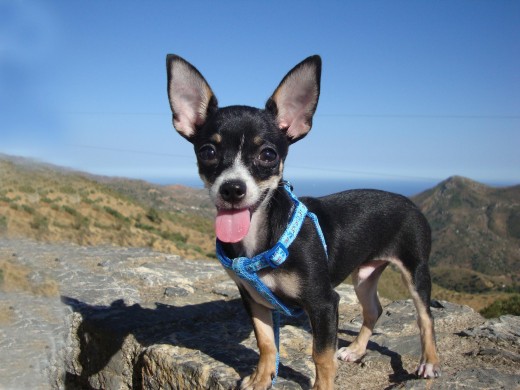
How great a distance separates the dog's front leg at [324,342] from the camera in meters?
3.39

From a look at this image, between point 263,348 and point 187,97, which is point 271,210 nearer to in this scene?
point 263,348

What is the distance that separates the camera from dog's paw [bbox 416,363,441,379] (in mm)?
3752

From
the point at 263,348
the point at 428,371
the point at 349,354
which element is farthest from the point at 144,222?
the point at 428,371

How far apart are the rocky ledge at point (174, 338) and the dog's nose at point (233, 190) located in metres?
1.34

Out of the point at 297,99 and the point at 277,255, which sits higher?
the point at 297,99

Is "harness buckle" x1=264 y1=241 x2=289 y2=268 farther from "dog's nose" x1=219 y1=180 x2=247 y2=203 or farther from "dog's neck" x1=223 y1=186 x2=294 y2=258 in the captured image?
"dog's nose" x1=219 y1=180 x2=247 y2=203

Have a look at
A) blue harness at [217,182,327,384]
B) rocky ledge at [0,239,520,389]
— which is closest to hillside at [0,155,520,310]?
blue harness at [217,182,327,384]

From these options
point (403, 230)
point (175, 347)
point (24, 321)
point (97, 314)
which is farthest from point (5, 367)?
point (403, 230)

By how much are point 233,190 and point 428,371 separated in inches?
89.9

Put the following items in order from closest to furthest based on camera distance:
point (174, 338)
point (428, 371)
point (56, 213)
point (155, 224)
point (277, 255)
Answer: point (277, 255)
point (428, 371)
point (174, 338)
point (56, 213)
point (155, 224)

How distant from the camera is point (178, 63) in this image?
3656mm

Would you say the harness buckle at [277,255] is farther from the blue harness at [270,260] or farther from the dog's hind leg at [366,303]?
the dog's hind leg at [366,303]

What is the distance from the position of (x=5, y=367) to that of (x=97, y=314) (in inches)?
39.0

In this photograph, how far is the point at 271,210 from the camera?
11.7ft
